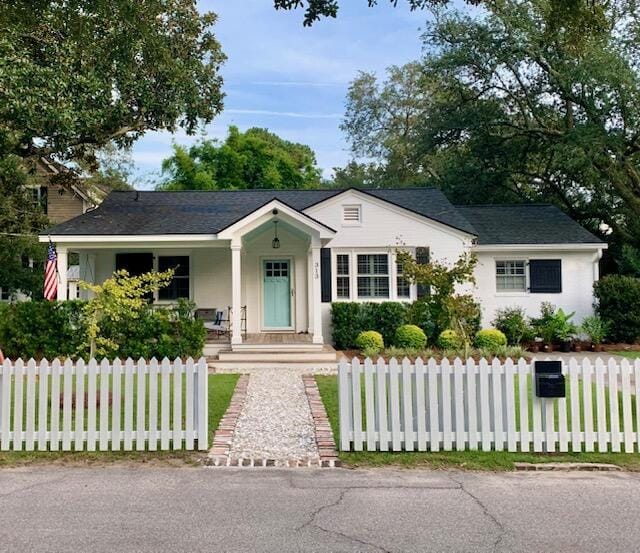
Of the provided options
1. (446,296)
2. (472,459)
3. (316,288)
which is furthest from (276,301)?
(472,459)

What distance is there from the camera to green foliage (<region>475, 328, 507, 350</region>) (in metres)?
13.3

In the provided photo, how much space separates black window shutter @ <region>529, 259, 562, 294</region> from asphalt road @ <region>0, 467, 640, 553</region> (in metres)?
11.5

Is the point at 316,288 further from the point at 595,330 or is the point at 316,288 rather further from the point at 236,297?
the point at 595,330

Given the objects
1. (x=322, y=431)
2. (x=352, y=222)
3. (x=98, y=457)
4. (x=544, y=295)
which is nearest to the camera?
(x=98, y=457)

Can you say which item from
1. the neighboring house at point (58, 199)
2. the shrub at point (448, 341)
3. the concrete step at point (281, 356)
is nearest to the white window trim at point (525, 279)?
the shrub at point (448, 341)

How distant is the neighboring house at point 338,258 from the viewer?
15.0 meters

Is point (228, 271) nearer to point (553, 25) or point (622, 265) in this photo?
point (553, 25)

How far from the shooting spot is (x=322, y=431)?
642 centimetres

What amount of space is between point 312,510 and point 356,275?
444 inches

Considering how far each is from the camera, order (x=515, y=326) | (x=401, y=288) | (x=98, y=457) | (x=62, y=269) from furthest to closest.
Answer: (x=401, y=288), (x=515, y=326), (x=62, y=269), (x=98, y=457)

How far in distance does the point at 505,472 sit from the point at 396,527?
72.2 inches

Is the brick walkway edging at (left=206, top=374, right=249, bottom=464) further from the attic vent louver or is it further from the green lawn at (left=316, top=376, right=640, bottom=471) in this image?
the attic vent louver

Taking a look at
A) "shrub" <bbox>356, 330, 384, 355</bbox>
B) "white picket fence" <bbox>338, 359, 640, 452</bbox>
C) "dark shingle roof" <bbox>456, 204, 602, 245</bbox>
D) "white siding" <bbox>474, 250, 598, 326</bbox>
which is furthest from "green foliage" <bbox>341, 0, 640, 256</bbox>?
"white picket fence" <bbox>338, 359, 640, 452</bbox>

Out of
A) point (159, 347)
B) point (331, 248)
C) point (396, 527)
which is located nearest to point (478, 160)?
point (331, 248)
